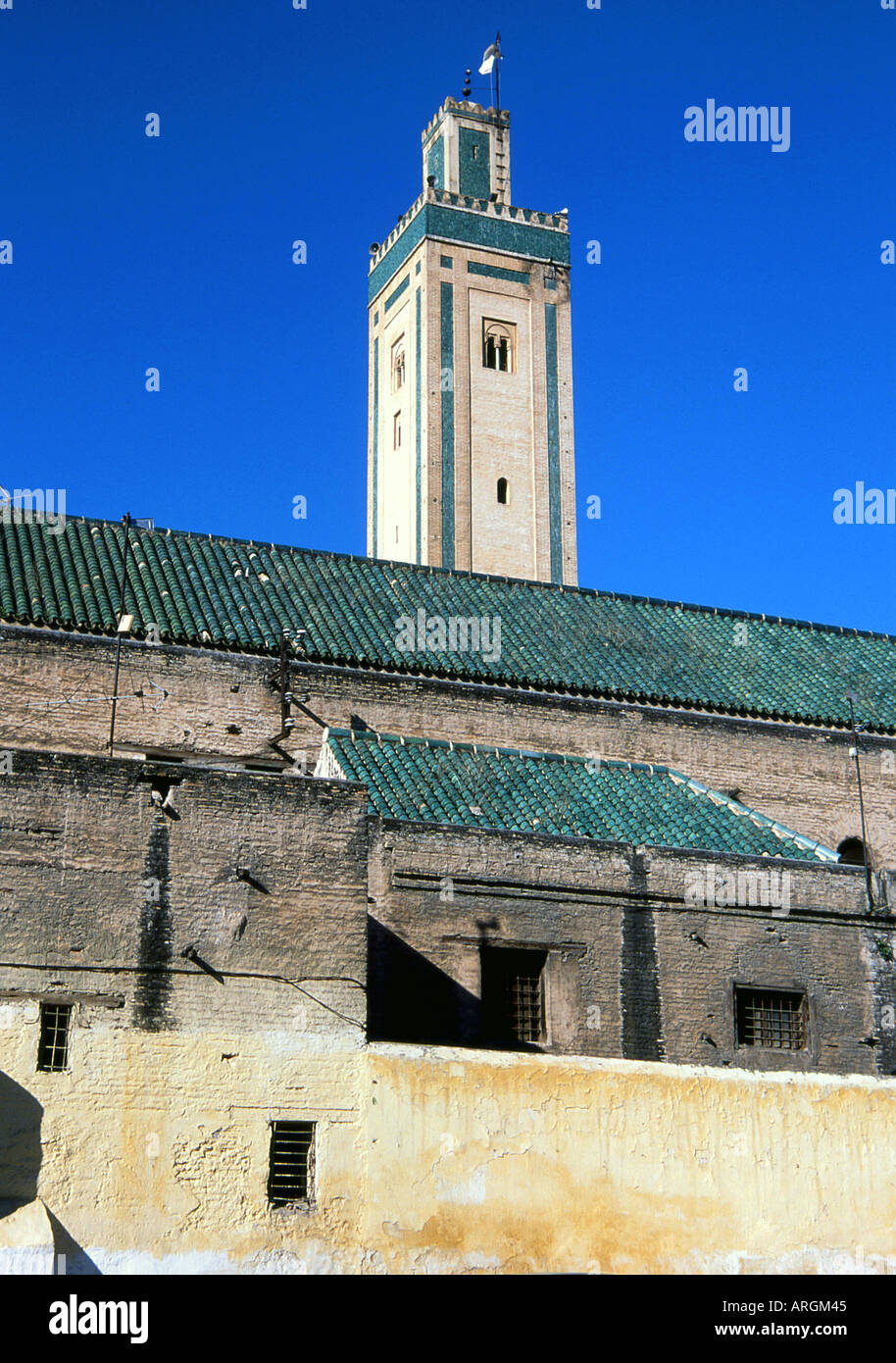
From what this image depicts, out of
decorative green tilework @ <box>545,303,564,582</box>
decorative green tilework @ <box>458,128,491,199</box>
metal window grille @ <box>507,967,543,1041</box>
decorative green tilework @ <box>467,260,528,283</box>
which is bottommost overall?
metal window grille @ <box>507,967,543,1041</box>

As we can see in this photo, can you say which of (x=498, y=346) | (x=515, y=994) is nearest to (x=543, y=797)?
(x=515, y=994)

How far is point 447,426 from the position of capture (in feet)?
119

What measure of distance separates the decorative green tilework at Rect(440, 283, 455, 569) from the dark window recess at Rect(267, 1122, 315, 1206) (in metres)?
20.4

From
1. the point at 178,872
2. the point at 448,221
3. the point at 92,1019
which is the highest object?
the point at 448,221

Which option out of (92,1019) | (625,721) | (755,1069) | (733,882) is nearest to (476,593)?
(625,721)

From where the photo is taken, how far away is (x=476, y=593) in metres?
26.6

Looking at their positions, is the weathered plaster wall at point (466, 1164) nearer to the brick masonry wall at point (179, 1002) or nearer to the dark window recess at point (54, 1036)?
the brick masonry wall at point (179, 1002)

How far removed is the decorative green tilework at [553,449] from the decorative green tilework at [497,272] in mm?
885

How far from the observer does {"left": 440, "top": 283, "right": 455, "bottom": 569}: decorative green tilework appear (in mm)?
35516

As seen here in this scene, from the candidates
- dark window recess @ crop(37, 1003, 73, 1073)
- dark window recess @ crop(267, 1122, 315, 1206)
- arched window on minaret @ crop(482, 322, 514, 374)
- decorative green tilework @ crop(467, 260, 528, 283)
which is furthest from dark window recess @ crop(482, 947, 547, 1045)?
decorative green tilework @ crop(467, 260, 528, 283)

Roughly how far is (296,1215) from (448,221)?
1063 inches

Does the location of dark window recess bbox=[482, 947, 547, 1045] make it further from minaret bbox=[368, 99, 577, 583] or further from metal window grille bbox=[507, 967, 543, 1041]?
minaret bbox=[368, 99, 577, 583]

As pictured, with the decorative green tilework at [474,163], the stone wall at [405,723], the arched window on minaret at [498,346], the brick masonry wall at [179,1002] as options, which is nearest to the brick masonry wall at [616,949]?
the brick masonry wall at [179,1002]
